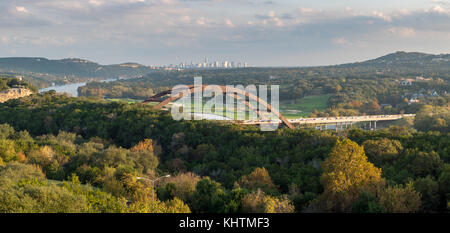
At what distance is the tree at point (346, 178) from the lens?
69.0 feet

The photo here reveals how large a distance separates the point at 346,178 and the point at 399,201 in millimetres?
3288

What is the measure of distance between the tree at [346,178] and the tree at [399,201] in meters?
1.28

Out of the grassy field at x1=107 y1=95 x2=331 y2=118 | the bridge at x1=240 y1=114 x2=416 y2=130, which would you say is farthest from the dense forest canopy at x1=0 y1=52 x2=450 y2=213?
the grassy field at x1=107 y1=95 x2=331 y2=118

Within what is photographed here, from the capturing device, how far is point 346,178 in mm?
22125

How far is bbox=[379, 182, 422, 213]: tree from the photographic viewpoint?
19.2 metres

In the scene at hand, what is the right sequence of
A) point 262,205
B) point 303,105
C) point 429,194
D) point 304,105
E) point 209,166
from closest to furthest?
1. point 262,205
2. point 429,194
3. point 209,166
4. point 304,105
5. point 303,105

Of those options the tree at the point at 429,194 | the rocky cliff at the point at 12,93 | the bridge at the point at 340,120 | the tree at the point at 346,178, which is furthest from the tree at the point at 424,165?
the rocky cliff at the point at 12,93

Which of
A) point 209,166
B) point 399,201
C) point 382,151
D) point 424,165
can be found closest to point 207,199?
point 399,201

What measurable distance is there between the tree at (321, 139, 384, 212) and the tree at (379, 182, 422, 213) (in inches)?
50.6

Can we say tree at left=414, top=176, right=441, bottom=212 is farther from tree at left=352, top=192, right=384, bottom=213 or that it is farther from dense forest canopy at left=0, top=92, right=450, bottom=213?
tree at left=352, top=192, right=384, bottom=213

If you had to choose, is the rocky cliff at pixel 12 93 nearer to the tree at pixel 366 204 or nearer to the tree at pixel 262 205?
the tree at pixel 262 205

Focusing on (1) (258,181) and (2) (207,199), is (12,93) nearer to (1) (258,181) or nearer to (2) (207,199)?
(1) (258,181)
